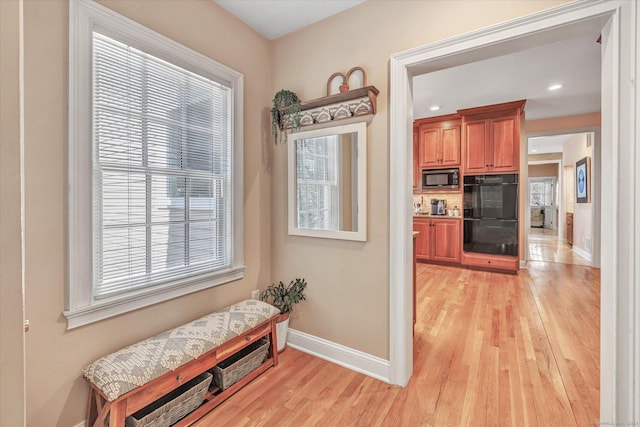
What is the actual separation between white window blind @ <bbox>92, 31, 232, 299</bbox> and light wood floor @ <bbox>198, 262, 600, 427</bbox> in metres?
1.01

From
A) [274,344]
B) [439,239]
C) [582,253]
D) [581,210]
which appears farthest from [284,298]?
[581,210]

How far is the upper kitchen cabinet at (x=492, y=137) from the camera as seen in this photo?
15.2 ft

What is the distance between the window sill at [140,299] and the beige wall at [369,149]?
64cm

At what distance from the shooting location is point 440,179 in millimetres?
5430

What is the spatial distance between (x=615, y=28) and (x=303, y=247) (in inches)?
88.8

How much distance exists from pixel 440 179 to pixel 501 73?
2172 mm

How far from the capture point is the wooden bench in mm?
1354

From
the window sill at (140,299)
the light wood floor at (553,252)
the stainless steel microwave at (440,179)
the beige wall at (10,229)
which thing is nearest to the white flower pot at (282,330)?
the window sill at (140,299)

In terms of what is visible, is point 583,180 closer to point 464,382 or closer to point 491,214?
point 491,214

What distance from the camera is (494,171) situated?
4.83 metres

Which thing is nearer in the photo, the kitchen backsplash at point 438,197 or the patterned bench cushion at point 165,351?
the patterned bench cushion at point 165,351

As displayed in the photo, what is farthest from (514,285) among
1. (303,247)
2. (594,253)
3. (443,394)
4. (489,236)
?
(303,247)

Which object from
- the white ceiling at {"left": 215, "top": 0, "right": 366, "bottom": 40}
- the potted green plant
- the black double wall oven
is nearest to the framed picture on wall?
the black double wall oven

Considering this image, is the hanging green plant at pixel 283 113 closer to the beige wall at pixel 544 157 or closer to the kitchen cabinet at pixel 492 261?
the kitchen cabinet at pixel 492 261
